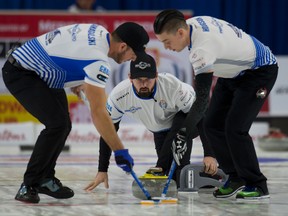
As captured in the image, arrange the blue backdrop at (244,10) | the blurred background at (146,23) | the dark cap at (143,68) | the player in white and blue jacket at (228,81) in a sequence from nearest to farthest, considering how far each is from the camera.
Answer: the player in white and blue jacket at (228,81)
the dark cap at (143,68)
the blurred background at (146,23)
the blue backdrop at (244,10)

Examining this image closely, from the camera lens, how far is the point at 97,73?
438 cm

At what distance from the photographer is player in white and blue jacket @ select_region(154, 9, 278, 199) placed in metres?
4.63

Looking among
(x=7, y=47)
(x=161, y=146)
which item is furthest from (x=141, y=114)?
(x=7, y=47)

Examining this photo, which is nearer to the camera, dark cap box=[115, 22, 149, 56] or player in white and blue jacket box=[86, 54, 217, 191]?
dark cap box=[115, 22, 149, 56]

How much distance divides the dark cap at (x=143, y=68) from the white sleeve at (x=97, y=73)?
66cm

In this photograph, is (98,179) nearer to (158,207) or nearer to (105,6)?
(158,207)

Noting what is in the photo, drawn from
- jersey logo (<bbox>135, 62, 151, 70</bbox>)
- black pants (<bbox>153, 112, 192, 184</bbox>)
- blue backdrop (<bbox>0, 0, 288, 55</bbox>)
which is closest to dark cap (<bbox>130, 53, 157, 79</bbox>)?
jersey logo (<bbox>135, 62, 151, 70</bbox>)

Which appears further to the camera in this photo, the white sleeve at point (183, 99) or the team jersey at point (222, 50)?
the white sleeve at point (183, 99)

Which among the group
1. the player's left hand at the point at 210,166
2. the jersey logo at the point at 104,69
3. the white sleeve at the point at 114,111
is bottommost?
the player's left hand at the point at 210,166

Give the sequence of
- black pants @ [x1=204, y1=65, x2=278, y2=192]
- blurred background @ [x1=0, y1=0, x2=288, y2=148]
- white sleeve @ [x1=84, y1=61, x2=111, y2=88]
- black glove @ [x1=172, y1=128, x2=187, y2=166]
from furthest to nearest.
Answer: blurred background @ [x1=0, y1=0, x2=288, y2=148] < black pants @ [x1=204, y1=65, x2=278, y2=192] < black glove @ [x1=172, y1=128, x2=187, y2=166] < white sleeve @ [x1=84, y1=61, x2=111, y2=88]

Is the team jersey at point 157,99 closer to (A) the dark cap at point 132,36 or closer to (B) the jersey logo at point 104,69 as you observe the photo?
(A) the dark cap at point 132,36

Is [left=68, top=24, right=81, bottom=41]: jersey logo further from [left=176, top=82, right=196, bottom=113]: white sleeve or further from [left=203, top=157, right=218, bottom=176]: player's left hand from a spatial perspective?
[left=203, top=157, right=218, bottom=176]: player's left hand

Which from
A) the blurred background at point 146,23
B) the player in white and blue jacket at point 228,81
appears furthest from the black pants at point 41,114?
the blurred background at point 146,23

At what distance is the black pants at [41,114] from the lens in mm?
4723
